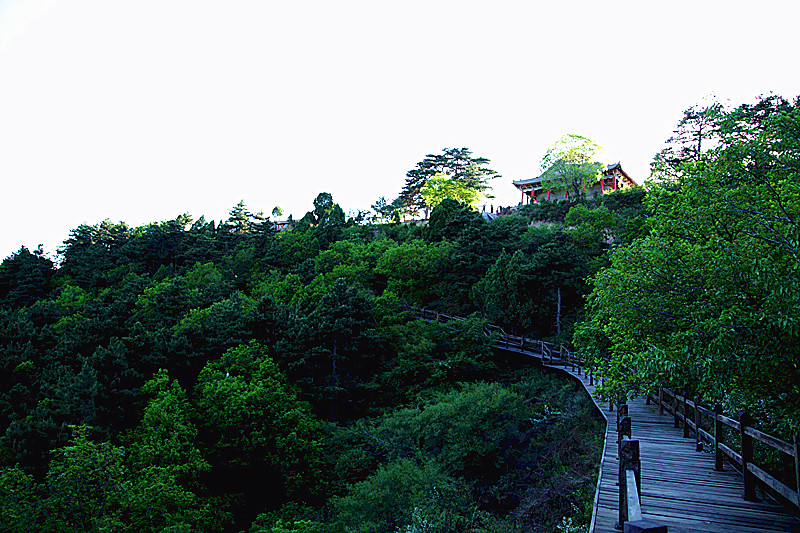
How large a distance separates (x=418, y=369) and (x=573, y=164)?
27403mm

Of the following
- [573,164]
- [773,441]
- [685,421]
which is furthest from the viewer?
[573,164]

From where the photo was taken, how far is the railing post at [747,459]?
6.03 m

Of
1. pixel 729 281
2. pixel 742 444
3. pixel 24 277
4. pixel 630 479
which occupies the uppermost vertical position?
pixel 24 277

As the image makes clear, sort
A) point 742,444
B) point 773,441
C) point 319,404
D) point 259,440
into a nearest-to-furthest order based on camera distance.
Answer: point 773,441 → point 742,444 → point 259,440 → point 319,404

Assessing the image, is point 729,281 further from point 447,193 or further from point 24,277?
point 24,277

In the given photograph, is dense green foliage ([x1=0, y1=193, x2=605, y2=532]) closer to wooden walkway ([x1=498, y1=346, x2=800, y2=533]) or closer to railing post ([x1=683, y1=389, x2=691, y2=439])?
wooden walkway ([x1=498, y1=346, x2=800, y2=533])

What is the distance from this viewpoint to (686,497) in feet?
20.5

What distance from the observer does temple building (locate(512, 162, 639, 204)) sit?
42594 mm

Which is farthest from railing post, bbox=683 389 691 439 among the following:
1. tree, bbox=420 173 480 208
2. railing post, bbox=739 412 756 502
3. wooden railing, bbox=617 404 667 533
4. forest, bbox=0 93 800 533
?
tree, bbox=420 173 480 208

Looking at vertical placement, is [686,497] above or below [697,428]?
below

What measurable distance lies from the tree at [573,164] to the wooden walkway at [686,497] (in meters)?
33.9

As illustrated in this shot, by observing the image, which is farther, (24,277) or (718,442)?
(24,277)

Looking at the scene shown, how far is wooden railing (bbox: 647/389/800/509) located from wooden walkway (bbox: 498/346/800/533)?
0.73ft

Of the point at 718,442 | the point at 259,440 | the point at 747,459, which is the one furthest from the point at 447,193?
the point at 747,459
